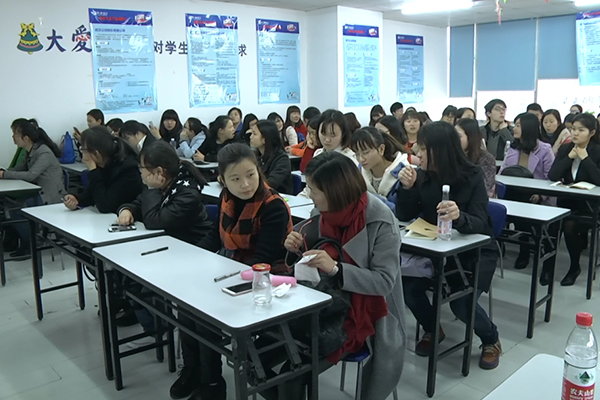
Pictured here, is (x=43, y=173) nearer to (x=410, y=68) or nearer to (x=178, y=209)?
(x=178, y=209)

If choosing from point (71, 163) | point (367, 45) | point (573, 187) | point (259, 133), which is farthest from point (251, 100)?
point (573, 187)

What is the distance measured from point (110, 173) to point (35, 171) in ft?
6.59

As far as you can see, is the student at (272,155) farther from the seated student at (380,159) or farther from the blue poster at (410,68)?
the blue poster at (410,68)

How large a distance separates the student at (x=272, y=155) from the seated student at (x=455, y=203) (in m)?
1.51

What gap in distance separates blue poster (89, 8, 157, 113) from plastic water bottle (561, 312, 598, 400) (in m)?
6.01

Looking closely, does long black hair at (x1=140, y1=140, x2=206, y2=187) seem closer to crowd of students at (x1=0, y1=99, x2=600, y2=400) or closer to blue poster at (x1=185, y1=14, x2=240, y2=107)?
crowd of students at (x1=0, y1=99, x2=600, y2=400)

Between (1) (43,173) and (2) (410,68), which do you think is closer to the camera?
(1) (43,173)

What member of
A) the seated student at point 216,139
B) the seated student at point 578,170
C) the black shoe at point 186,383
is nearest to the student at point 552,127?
the seated student at point 578,170

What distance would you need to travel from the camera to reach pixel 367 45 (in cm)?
798

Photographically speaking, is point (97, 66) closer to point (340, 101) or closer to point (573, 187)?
point (340, 101)

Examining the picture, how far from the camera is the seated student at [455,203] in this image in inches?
101

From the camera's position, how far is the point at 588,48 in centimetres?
832

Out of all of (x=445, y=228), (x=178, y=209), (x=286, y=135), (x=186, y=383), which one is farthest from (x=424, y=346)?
(x=286, y=135)

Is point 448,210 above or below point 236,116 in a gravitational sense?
below
